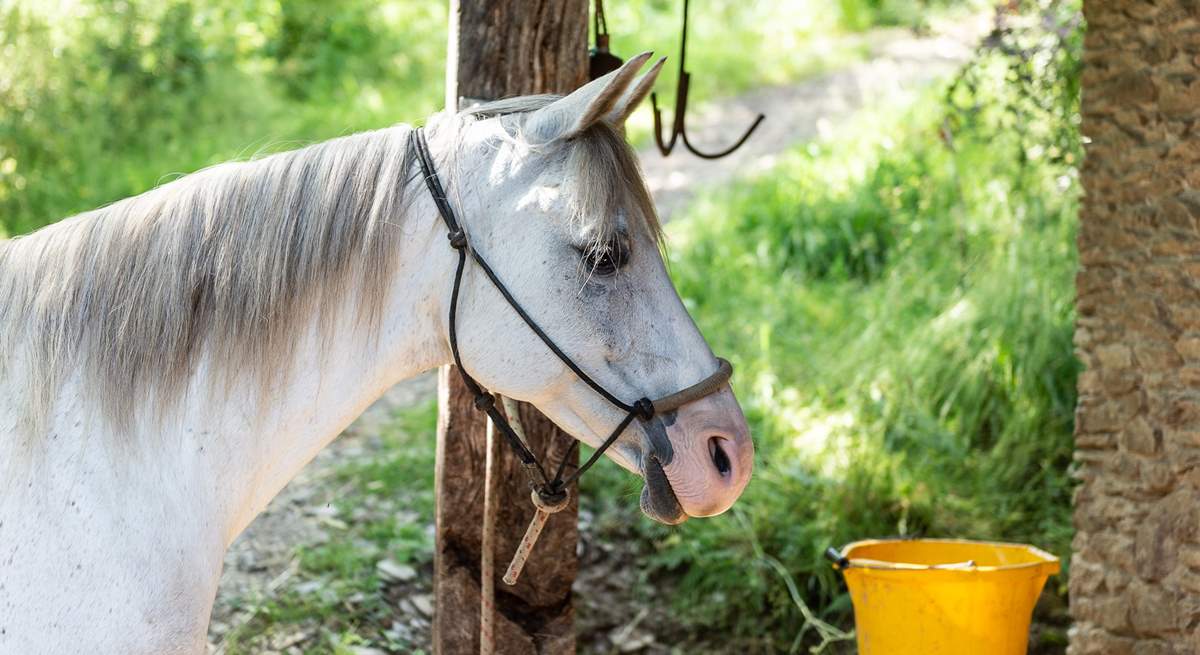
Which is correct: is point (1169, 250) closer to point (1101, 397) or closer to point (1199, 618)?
point (1101, 397)

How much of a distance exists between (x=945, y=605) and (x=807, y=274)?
164 inches

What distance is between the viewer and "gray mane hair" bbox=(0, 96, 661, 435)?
5.60ft

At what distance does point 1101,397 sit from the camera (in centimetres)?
332

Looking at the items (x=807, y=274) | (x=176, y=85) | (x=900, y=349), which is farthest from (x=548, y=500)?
(x=176, y=85)

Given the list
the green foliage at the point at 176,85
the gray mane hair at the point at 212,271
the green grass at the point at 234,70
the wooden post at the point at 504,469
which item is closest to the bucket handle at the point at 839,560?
the wooden post at the point at 504,469

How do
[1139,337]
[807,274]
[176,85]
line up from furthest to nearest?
[176,85]
[807,274]
[1139,337]

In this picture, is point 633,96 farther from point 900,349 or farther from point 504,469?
point 900,349

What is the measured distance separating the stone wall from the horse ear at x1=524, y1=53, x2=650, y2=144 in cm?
199

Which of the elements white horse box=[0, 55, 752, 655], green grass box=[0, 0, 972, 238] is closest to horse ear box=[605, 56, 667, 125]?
white horse box=[0, 55, 752, 655]

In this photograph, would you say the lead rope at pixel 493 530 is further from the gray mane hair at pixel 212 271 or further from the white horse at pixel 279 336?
the gray mane hair at pixel 212 271

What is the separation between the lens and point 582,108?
1.77 metres

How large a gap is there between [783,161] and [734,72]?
2792 millimetres

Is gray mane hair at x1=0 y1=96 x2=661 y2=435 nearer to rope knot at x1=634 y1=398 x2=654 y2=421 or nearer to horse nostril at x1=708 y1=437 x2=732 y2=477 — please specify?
rope knot at x1=634 y1=398 x2=654 y2=421

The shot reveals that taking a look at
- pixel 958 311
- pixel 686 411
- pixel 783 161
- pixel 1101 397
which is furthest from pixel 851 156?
pixel 686 411
